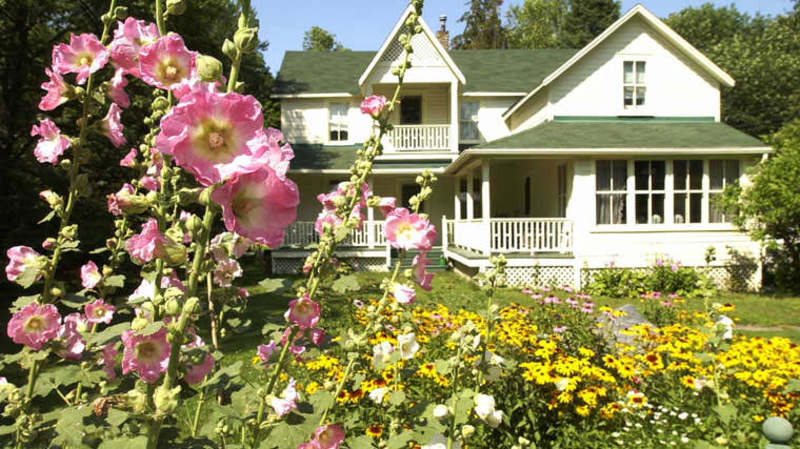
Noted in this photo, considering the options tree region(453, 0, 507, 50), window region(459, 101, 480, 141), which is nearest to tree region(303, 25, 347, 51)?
tree region(453, 0, 507, 50)

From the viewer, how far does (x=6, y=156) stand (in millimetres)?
12211

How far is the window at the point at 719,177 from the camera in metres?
13.1

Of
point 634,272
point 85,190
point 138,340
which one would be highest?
point 85,190

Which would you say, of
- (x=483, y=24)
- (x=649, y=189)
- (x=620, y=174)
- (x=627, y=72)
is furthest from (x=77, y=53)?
(x=483, y=24)

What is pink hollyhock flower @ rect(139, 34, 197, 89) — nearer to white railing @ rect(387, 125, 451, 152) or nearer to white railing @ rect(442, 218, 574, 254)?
white railing @ rect(442, 218, 574, 254)

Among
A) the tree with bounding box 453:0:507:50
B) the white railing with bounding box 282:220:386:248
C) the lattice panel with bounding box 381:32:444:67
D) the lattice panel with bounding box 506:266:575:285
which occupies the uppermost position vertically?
the tree with bounding box 453:0:507:50

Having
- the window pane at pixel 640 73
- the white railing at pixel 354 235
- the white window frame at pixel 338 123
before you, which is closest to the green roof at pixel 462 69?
the white window frame at pixel 338 123

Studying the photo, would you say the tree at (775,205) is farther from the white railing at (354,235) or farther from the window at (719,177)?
the white railing at (354,235)

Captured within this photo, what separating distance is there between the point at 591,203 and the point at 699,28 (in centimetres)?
3496

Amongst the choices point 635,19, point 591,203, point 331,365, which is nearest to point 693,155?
point 591,203

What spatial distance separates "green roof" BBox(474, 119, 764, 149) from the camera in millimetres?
12695

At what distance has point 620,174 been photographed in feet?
43.5

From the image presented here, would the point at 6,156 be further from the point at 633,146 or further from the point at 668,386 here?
the point at 633,146

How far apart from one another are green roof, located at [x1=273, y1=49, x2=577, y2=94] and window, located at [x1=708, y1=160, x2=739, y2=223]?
7279 mm
